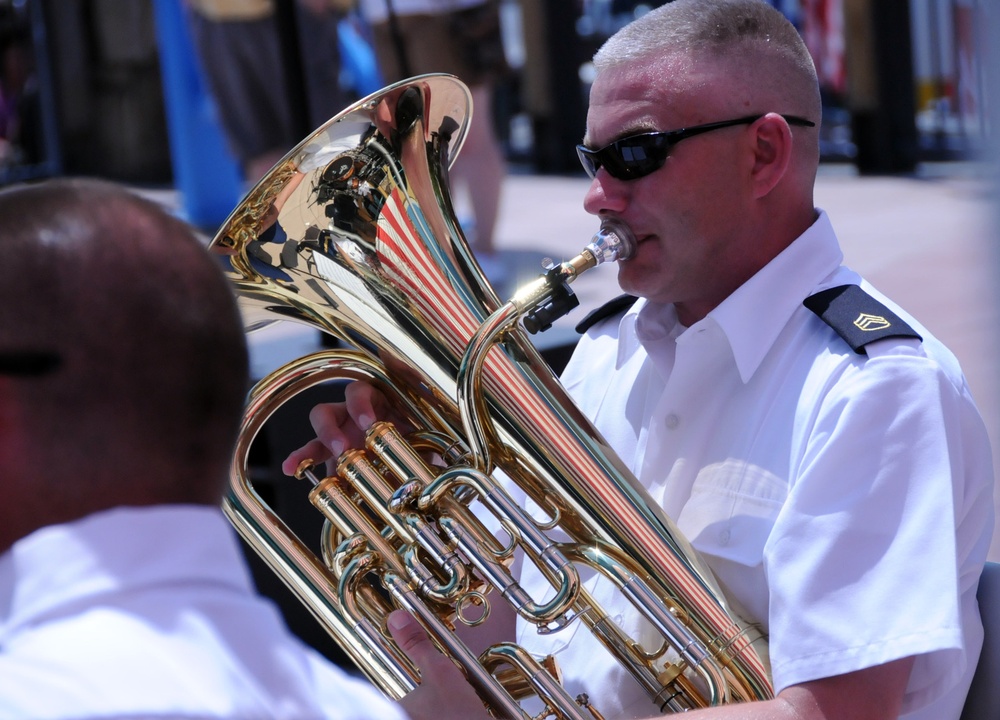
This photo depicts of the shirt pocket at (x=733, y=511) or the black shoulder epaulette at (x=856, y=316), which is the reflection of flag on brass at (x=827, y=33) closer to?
the black shoulder epaulette at (x=856, y=316)

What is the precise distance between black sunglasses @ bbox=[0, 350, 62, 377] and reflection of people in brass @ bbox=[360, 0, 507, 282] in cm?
420

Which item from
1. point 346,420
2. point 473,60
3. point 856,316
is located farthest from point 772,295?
point 473,60

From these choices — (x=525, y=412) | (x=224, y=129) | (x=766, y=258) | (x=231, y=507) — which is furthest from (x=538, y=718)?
(x=224, y=129)

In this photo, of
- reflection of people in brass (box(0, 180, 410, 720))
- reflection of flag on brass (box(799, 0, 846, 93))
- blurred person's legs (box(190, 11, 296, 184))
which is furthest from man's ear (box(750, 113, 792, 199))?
reflection of flag on brass (box(799, 0, 846, 93))

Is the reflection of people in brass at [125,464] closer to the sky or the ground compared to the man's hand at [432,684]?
closer to the sky

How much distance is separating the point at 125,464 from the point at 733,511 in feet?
2.87

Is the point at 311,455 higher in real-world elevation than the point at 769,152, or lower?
lower

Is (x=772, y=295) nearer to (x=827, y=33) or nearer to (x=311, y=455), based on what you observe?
(x=311, y=455)

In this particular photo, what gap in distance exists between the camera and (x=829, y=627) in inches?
51.9

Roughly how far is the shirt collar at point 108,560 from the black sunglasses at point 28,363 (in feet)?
0.30

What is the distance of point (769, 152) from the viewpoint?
162cm

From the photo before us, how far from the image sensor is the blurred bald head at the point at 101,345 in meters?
0.75

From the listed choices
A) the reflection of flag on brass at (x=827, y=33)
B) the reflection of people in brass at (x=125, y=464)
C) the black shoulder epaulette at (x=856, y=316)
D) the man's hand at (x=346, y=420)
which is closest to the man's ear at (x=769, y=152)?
the black shoulder epaulette at (x=856, y=316)

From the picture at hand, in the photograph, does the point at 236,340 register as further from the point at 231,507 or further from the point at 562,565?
the point at 231,507
